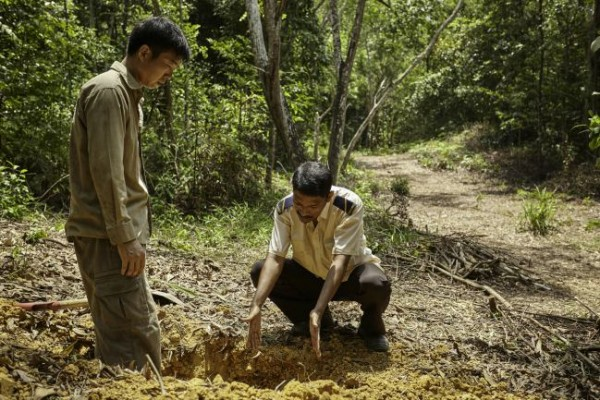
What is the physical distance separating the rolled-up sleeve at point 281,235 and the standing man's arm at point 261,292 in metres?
0.04

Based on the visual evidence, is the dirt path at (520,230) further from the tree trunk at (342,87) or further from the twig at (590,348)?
the tree trunk at (342,87)

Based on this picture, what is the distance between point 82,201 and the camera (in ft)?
8.45

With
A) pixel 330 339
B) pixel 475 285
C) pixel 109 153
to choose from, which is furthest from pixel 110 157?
pixel 475 285

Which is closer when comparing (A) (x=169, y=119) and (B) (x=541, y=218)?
(A) (x=169, y=119)

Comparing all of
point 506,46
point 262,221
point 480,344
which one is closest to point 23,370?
point 480,344

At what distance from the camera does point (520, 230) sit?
858 cm

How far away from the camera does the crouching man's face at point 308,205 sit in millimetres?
3203

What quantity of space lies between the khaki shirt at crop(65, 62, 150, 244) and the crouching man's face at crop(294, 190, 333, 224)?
919 mm

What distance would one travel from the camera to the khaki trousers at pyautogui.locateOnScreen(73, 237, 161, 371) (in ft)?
8.64

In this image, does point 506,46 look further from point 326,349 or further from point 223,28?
point 326,349

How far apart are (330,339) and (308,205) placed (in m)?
1.10

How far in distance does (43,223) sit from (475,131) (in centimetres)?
1650

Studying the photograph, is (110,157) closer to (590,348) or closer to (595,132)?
(595,132)

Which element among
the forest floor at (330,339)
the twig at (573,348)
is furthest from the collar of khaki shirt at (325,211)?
the twig at (573,348)
